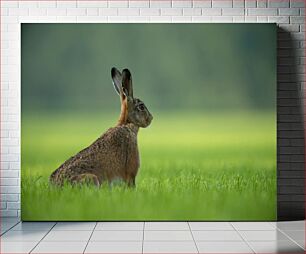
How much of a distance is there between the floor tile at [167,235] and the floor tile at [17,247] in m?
0.87

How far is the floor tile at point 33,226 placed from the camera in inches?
212

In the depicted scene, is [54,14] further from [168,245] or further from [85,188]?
[168,245]

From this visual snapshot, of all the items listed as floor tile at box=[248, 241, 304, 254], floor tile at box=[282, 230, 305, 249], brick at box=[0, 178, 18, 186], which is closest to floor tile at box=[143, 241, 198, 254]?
floor tile at box=[248, 241, 304, 254]

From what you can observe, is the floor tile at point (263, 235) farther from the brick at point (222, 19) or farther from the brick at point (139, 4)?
the brick at point (139, 4)

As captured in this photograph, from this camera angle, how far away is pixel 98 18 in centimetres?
587

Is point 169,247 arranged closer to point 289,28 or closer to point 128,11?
point 128,11

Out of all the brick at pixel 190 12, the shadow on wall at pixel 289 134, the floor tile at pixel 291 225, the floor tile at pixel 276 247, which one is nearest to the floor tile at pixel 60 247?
the floor tile at pixel 276 247

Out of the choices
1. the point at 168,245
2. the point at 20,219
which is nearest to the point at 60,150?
the point at 20,219

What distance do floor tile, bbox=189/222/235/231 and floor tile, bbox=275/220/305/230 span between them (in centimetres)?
43

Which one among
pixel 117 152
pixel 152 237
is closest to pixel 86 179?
pixel 117 152

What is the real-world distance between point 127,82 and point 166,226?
131 centimetres

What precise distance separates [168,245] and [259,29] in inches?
86.6

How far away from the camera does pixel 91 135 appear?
5.77 metres

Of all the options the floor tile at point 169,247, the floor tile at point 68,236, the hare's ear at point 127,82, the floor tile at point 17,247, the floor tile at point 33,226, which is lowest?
the floor tile at point 17,247
